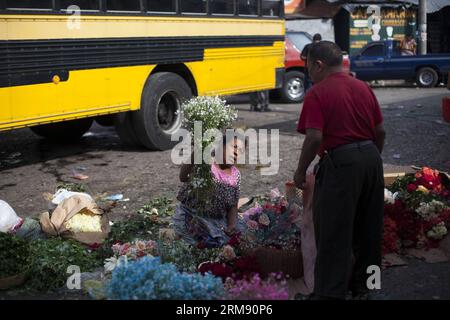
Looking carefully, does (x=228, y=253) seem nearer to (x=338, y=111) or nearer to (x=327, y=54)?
(x=338, y=111)

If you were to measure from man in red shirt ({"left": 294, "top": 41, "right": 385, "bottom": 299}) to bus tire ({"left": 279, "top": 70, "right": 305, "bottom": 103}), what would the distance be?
11.5m

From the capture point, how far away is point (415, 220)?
512 centimetres

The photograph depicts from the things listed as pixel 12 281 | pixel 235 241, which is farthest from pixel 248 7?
pixel 12 281

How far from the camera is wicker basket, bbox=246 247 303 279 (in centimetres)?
441

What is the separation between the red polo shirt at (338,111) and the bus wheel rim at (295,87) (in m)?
11.7

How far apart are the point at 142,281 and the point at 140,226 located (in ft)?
6.86

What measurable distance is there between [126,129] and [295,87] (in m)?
7.31

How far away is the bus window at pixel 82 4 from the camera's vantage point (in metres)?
7.44

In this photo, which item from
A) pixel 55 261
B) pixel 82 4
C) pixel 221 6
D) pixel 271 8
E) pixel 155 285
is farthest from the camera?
pixel 271 8

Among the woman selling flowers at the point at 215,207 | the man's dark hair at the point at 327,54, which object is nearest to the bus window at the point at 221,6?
the woman selling flowers at the point at 215,207
